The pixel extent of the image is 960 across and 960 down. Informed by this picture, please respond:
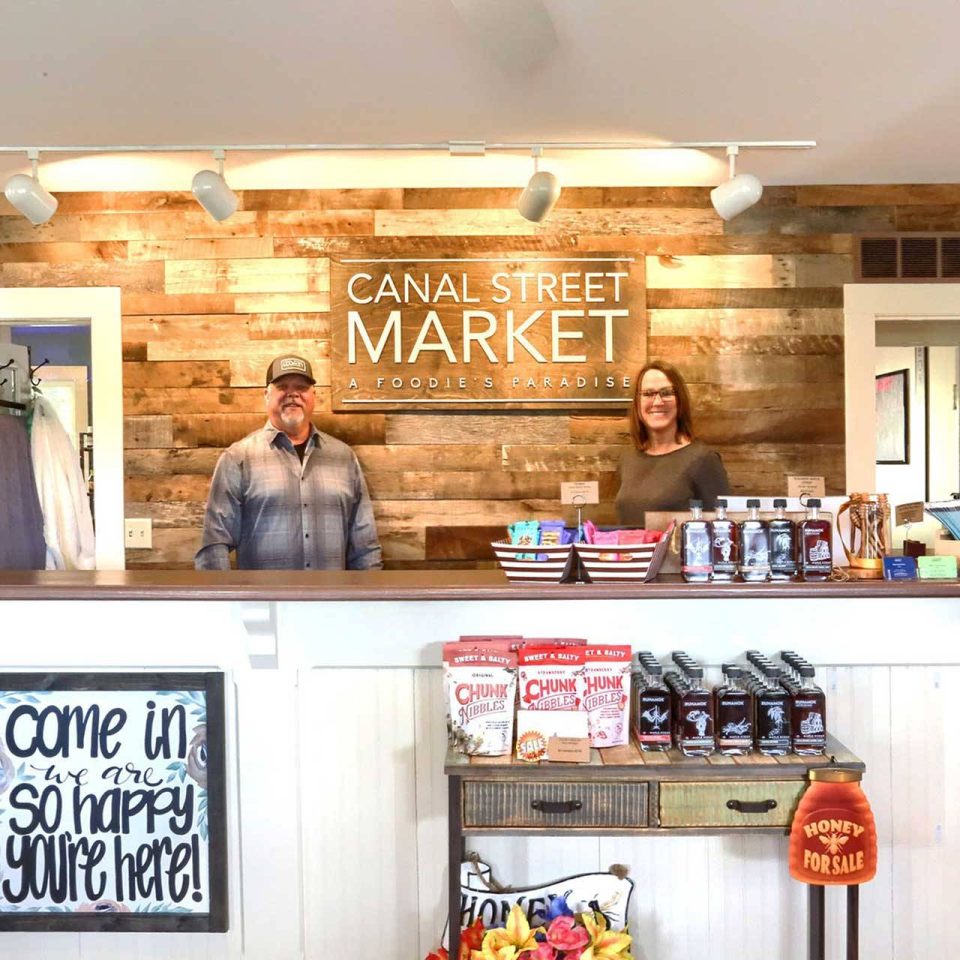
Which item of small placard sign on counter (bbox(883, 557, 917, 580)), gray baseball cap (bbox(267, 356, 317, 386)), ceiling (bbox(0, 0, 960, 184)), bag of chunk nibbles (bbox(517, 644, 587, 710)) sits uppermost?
ceiling (bbox(0, 0, 960, 184))

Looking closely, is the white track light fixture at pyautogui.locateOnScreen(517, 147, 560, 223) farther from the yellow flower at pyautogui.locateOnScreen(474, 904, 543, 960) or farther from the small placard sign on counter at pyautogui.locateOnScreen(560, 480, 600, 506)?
the yellow flower at pyautogui.locateOnScreen(474, 904, 543, 960)

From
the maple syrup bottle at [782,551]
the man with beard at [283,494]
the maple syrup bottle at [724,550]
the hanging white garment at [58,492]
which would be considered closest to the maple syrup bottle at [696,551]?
the maple syrup bottle at [724,550]

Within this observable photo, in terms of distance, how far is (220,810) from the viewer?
7.29 feet

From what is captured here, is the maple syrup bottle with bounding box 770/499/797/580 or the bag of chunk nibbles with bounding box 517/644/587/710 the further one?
the maple syrup bottle with bounding box 770/499/797/580

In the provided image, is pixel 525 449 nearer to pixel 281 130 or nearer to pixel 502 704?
pixel 281 130

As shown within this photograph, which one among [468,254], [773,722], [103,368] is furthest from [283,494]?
[773,722]

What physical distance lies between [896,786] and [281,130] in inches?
104

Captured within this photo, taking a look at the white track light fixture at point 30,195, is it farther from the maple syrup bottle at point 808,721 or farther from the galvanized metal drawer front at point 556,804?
the maple syrup bottle at point 808,721

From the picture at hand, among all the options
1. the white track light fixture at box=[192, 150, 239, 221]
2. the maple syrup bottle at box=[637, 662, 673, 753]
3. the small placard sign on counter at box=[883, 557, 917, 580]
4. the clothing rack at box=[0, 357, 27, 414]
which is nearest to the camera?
the maple syrup bottle at box=[637, 662, 673, 753]

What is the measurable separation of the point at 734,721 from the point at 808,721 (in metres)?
0.15

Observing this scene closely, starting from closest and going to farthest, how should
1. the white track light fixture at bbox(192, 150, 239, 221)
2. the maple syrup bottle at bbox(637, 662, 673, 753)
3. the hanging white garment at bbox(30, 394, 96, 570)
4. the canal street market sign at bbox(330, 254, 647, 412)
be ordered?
the maple syrup bottle at bbox(637, 662, 673, 753)
the white track light fixture at bbox(192, 150, 239, 221)
the hanging white garment at bbox(30, 394, 96, 570)
the canal street market sign at bbox(330, 254, 647, 412)

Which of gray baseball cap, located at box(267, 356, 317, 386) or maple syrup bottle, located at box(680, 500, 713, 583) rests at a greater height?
gray baseball cap, located at box(267, 356, 317, 386)

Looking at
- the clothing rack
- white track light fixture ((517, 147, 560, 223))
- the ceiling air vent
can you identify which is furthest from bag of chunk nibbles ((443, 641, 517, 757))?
the ceiling air vent

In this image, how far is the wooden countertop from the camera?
2.08m
